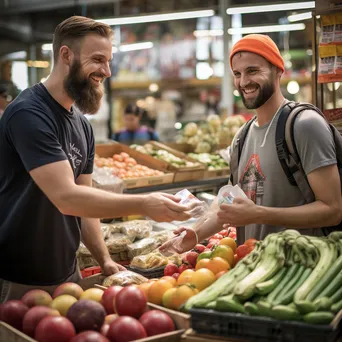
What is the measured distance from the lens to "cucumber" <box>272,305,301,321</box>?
233cm

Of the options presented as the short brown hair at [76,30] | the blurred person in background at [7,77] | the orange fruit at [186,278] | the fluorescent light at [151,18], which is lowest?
the orange fruit at [186,278]

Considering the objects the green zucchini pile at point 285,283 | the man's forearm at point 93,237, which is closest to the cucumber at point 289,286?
the green zucchini pile at point 285,283

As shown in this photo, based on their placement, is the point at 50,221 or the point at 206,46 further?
the point at 206,46

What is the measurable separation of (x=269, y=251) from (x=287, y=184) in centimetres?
79

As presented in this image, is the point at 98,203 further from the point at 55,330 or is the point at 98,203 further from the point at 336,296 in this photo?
the point at 336,296

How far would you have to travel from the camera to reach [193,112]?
16562 millimetres

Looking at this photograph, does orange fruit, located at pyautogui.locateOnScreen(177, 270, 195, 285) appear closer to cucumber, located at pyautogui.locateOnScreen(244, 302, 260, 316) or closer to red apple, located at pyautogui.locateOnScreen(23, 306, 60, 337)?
cucumber, located at pyautogui.locateOnScreen(244, 302, 260, 316)

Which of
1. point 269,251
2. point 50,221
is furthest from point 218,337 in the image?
point 50,221

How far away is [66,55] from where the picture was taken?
3178 mm

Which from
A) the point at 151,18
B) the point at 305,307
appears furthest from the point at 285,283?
the point at 151,18

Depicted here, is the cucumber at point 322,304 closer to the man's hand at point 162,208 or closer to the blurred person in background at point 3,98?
the man's hand at point 162,208

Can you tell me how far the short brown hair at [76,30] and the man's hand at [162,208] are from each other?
3.13 ft

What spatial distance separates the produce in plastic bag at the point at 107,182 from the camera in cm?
569

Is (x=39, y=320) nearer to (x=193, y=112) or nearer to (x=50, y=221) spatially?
(x=50, y=221)
